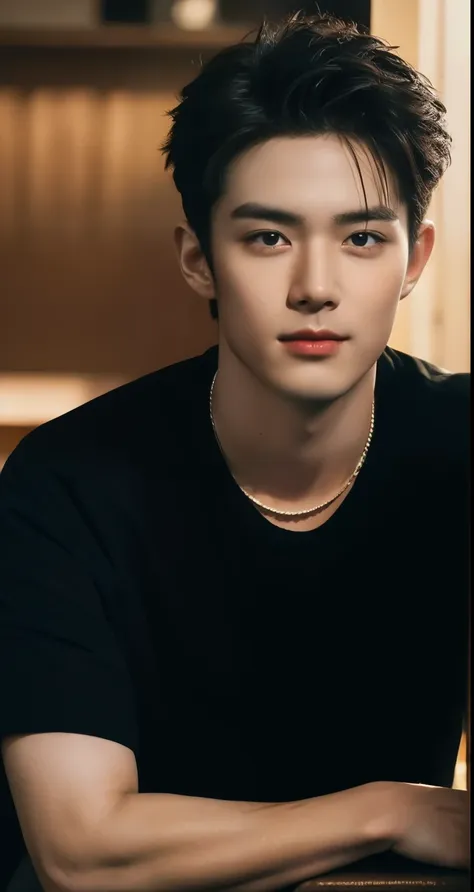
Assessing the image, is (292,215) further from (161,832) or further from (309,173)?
(161,832)

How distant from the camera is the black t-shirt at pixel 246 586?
1.17 metres

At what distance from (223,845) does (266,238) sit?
60 centimetres

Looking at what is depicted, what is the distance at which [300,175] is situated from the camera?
111 cm

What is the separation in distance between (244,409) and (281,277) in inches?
6.3

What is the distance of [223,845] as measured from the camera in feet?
3.46

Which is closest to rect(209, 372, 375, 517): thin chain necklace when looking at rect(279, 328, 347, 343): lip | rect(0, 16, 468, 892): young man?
rect(0, 16, 468, 892): young man

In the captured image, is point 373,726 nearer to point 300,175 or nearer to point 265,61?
point 300,175

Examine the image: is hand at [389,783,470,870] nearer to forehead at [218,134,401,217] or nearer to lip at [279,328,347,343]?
lip at [279,328,347,343]

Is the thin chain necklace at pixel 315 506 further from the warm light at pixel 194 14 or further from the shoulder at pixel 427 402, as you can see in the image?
the warm light at pixel 194 14

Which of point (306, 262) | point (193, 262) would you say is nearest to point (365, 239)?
point (306, 262)

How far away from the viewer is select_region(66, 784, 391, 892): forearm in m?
1.04

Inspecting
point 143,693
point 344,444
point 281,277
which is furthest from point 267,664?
point 281,277

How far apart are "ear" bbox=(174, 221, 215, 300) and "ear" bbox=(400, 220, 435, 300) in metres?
0.21

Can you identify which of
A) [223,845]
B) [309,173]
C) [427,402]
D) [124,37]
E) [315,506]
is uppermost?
[124,37]
